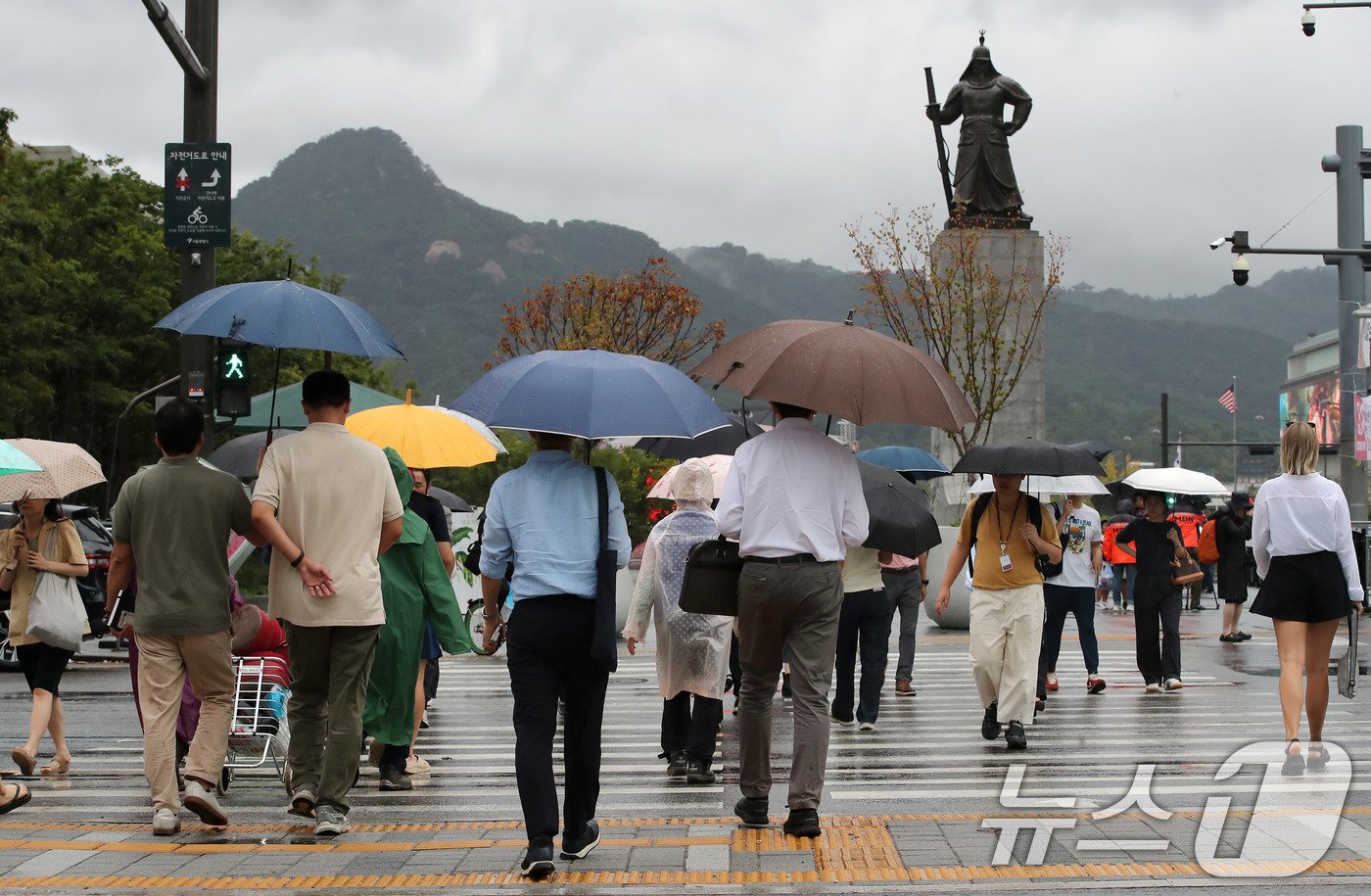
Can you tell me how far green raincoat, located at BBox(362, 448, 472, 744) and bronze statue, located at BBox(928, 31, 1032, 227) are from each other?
80.7 feet

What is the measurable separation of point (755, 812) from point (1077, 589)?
Answer: 6916 mm

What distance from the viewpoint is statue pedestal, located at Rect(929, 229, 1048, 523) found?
31.4 meters

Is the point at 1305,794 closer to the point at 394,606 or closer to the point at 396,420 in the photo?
the point at 394,606

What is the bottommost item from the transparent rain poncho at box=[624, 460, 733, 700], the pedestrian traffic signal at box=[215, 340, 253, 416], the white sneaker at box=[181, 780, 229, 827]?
the white sneaker at box=[181, 780, 229, 827]

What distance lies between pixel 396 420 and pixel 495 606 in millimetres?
3075

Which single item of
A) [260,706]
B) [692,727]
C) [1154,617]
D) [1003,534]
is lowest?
[692,727]

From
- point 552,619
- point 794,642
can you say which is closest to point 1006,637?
point 794,642

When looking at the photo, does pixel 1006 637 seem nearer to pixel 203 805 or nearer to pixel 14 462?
pixel 203 805

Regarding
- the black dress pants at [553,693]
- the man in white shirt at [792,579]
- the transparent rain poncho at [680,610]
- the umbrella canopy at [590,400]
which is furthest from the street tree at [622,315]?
the black dress pants at [553,693]

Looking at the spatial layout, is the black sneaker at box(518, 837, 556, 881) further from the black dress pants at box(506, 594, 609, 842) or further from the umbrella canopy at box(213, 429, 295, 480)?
the umbrella canopy at box(213, 429, 295, 480)

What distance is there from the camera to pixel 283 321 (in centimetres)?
775

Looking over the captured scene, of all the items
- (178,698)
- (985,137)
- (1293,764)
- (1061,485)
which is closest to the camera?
(178,698)

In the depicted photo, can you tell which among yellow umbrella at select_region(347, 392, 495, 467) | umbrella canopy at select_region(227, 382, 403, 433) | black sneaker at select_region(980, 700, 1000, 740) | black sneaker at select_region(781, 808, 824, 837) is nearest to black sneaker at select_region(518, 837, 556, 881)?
black sneaker at select_region(781, 808, 824, 837)

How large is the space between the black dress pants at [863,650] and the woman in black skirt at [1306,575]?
9.48 ft
